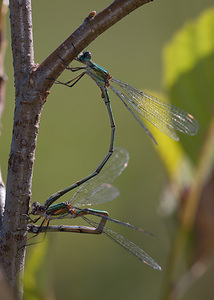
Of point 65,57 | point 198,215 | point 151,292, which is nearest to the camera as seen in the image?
point 65,57

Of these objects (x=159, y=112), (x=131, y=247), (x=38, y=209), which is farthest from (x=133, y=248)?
(x=159, y=112)

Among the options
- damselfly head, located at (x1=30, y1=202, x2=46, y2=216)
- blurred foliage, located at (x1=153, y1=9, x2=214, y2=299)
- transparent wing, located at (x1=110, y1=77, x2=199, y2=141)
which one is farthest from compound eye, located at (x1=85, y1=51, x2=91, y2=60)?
damselfly head, located at (x1=30, y1=202, x2=46, y2=216)

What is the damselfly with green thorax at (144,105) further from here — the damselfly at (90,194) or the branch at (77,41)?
the branch at (77,41)

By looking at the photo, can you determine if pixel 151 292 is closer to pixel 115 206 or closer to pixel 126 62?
pixel 115 206

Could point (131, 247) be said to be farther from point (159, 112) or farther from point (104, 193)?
point (159, 112)

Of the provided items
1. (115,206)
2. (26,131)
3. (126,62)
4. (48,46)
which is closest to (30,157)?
(26,131)

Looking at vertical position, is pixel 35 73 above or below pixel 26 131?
above

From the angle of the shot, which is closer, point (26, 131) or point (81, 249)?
point (26, 131)
